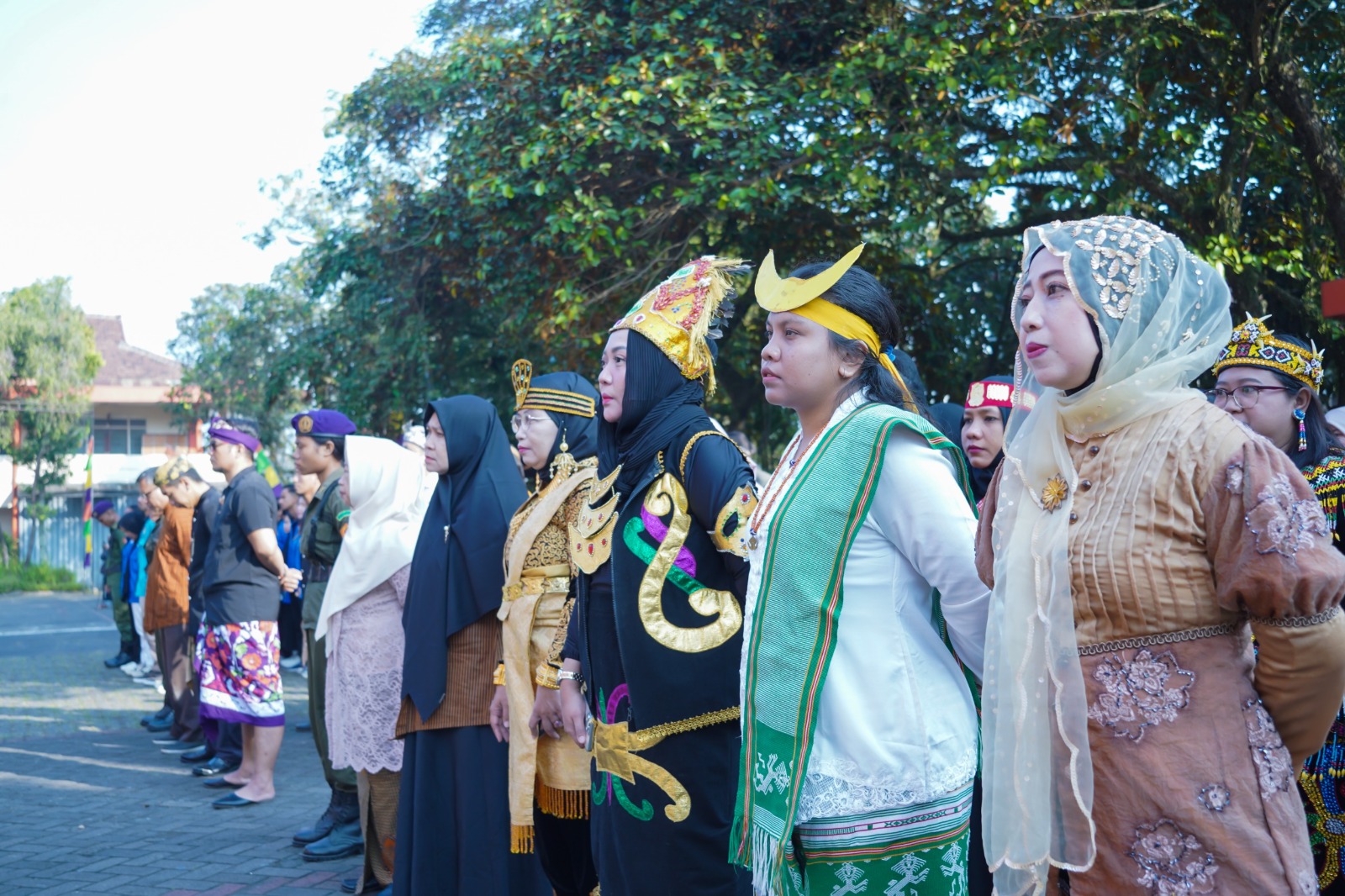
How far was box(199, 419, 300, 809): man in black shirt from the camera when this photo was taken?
6.93 metres

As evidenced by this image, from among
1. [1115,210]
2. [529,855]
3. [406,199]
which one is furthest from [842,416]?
[406,199]

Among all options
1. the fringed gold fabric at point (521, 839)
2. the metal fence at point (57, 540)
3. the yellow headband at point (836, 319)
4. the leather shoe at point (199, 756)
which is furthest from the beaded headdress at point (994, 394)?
the metal fence at point (57, 540)

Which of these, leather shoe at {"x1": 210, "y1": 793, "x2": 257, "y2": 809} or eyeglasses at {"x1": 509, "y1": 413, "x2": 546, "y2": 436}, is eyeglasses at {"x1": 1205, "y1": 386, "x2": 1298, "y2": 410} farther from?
leather shoe at {"x1": 210, "y1": 793, "x2": 257, "y2": 809}

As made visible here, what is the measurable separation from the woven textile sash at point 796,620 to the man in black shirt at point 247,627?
5.28 metres

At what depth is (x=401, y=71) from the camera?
604 inches

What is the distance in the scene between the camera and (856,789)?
222 centimetres

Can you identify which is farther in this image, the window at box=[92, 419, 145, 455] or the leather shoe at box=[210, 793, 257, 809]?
the window at box=[92, 419, 145, 455]

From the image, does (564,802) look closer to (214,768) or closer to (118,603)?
(214,768)

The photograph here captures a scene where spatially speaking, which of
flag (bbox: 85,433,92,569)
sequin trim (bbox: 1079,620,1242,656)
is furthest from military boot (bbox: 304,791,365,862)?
flag (bbox: 85,433,92,569)

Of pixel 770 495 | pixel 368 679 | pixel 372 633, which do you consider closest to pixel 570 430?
pixel 372 633

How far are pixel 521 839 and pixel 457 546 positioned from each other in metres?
1.19

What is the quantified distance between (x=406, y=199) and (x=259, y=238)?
8.01 meters

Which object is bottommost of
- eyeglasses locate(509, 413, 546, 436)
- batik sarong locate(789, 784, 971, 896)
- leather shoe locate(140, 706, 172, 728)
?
leather shoe locate(140, 706, 172, 728)

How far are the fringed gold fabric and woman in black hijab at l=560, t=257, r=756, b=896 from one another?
2.75 ft
